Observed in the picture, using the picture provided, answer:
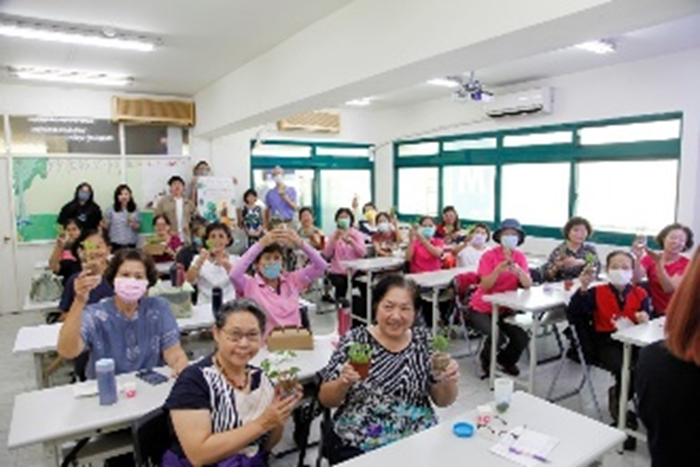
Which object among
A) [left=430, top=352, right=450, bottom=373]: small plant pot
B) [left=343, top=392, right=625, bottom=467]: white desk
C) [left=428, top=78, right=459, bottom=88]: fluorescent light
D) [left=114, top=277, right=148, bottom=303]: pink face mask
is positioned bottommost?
[left=343, top=392, right=625, bottom=467]: white desk

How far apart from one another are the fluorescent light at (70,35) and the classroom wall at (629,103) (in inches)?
206

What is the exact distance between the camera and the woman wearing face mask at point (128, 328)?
7.75 feet

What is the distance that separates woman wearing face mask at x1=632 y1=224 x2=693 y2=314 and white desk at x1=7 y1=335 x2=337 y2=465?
3.60 metres

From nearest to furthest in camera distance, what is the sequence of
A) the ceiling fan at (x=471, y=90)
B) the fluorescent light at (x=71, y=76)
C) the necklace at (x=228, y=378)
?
the necklace at (x=228, y=378)
the fluorescent light at (x=71, y=76)
the ceiling fan at (x=471, y=90)

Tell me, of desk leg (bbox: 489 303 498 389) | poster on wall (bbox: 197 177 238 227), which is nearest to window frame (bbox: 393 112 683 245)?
desk leg (bbox: 489 303 498 389)

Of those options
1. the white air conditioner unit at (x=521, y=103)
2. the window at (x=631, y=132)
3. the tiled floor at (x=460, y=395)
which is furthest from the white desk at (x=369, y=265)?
the window at (x=631, y=132)

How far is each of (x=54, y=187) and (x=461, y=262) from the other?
5.89m

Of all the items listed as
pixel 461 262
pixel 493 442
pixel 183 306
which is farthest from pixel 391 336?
pixel 461 262

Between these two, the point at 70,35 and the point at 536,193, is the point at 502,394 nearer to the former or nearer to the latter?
the point at 70,35

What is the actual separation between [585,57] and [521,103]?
1.26 metres

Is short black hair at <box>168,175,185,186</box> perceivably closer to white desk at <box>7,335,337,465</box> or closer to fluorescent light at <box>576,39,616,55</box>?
white desk at <box>7,335,337,465</box>

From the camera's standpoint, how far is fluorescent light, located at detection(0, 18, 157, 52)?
416cm

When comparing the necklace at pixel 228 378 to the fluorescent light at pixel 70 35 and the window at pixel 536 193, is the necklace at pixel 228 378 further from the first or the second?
the window at pixel 536 193

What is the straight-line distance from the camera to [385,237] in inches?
277
